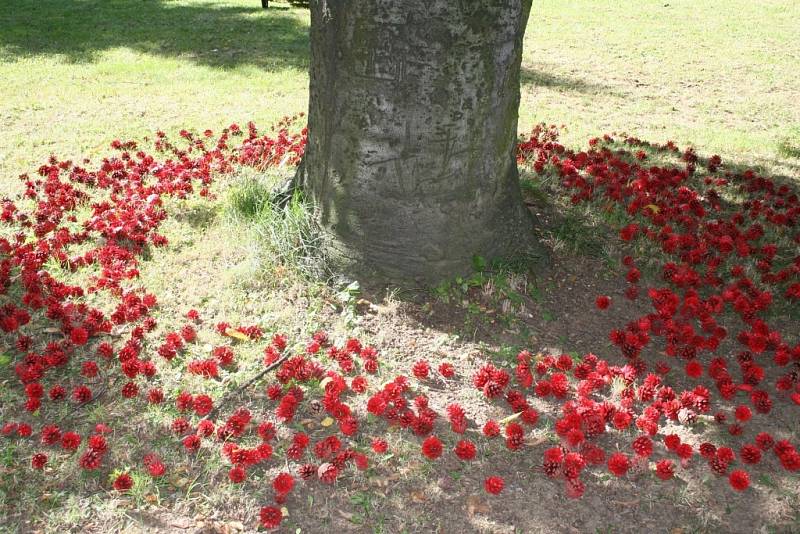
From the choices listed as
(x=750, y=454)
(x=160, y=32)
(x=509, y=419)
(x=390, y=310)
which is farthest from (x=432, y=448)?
(x=160, y=32)

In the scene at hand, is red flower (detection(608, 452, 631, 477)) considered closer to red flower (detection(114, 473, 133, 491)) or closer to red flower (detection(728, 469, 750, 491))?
red flower (detection(728, 469, 750, 491))

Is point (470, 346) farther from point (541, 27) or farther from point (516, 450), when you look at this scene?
point (541, 27)

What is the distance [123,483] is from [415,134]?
85.0 inches

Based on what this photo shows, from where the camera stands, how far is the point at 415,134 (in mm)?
3369

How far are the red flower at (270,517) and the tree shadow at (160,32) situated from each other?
7.66 m

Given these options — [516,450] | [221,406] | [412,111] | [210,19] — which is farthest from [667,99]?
Answer: [210,19]

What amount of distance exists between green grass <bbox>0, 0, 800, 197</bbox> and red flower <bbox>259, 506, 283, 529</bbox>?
417 cm

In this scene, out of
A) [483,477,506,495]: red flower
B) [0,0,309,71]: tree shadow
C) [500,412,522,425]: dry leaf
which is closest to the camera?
[483,477,506,495]: red flower

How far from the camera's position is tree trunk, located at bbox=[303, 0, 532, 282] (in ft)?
10.5

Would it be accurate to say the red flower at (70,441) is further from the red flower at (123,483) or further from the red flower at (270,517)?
the red flower at (270,517)

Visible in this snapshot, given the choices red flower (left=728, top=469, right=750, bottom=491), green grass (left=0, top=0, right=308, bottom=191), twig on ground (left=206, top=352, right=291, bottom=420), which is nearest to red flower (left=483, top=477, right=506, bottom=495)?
red flower (left=728, top=469, right=750, bottom=491)

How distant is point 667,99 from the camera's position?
8.28 m

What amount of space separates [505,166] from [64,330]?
264cm

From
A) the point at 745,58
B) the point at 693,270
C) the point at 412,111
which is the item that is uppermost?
the point at 745,58
